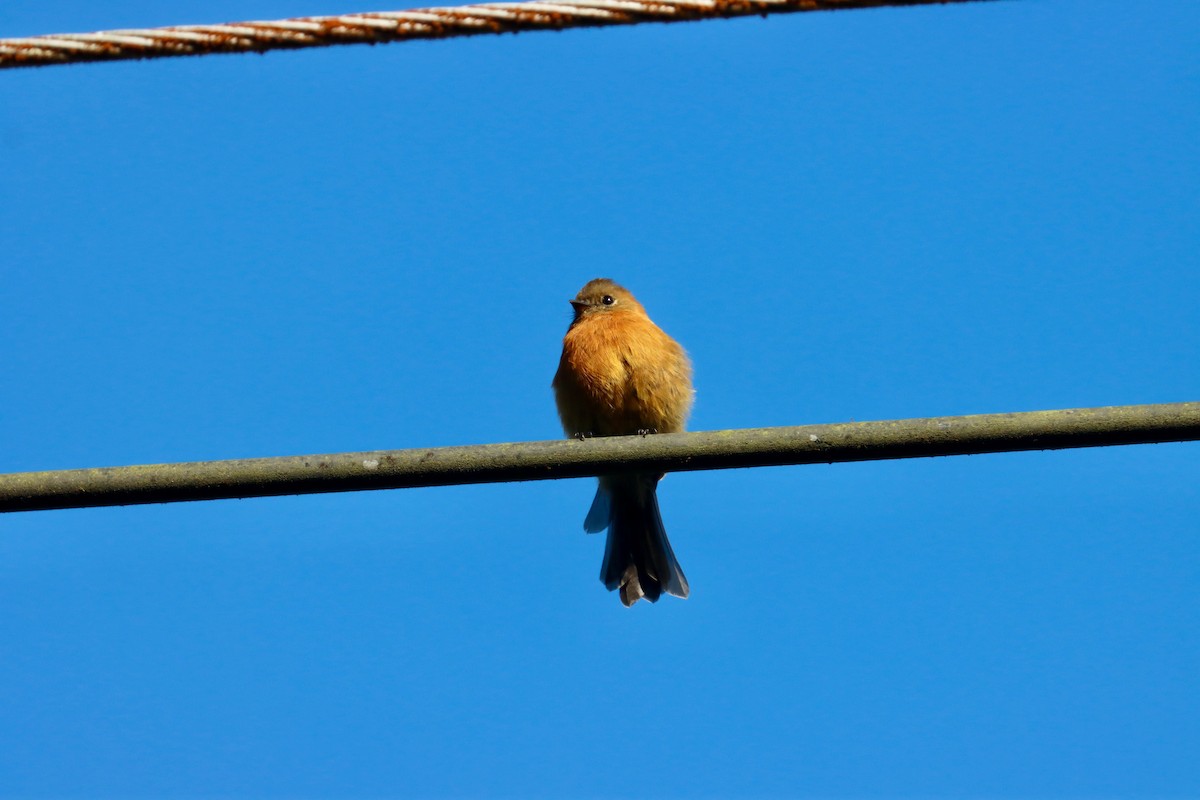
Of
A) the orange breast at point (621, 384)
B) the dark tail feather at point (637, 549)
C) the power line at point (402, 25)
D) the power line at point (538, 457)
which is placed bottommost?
the power line at point (538, 457)

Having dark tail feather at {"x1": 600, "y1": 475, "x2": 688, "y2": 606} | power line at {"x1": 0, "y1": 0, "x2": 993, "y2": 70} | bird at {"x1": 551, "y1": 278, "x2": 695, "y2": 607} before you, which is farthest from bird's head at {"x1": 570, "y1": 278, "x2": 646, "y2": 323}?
power line at {"x1": 0, "y1": 0, "x2": 993, "y2": 70}

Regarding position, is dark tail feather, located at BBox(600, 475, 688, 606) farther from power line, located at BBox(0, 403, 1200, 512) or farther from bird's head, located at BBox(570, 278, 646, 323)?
power line, located at BBox(0, 403, 1200, 512)

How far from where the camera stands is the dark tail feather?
733cm

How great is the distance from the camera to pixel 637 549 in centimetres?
745

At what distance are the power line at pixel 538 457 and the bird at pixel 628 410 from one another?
3.81 m

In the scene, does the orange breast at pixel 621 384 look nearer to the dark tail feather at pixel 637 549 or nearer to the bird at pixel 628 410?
the bird at pixel 628 410

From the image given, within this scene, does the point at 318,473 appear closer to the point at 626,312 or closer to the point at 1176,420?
the point at 1176,420

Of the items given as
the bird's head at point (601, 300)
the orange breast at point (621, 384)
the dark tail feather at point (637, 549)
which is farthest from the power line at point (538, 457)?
the bird's head at point (601, 300)

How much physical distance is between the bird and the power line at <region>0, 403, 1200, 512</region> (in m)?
3.81

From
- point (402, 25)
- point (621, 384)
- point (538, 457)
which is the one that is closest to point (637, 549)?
point (621, 384)

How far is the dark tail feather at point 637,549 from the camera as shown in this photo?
733 centimetres

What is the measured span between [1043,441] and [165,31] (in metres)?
2.65

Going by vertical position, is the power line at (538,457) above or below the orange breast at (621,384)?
below

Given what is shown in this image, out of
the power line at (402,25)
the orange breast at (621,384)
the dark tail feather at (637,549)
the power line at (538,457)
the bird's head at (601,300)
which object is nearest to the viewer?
the power line at (538,457)
